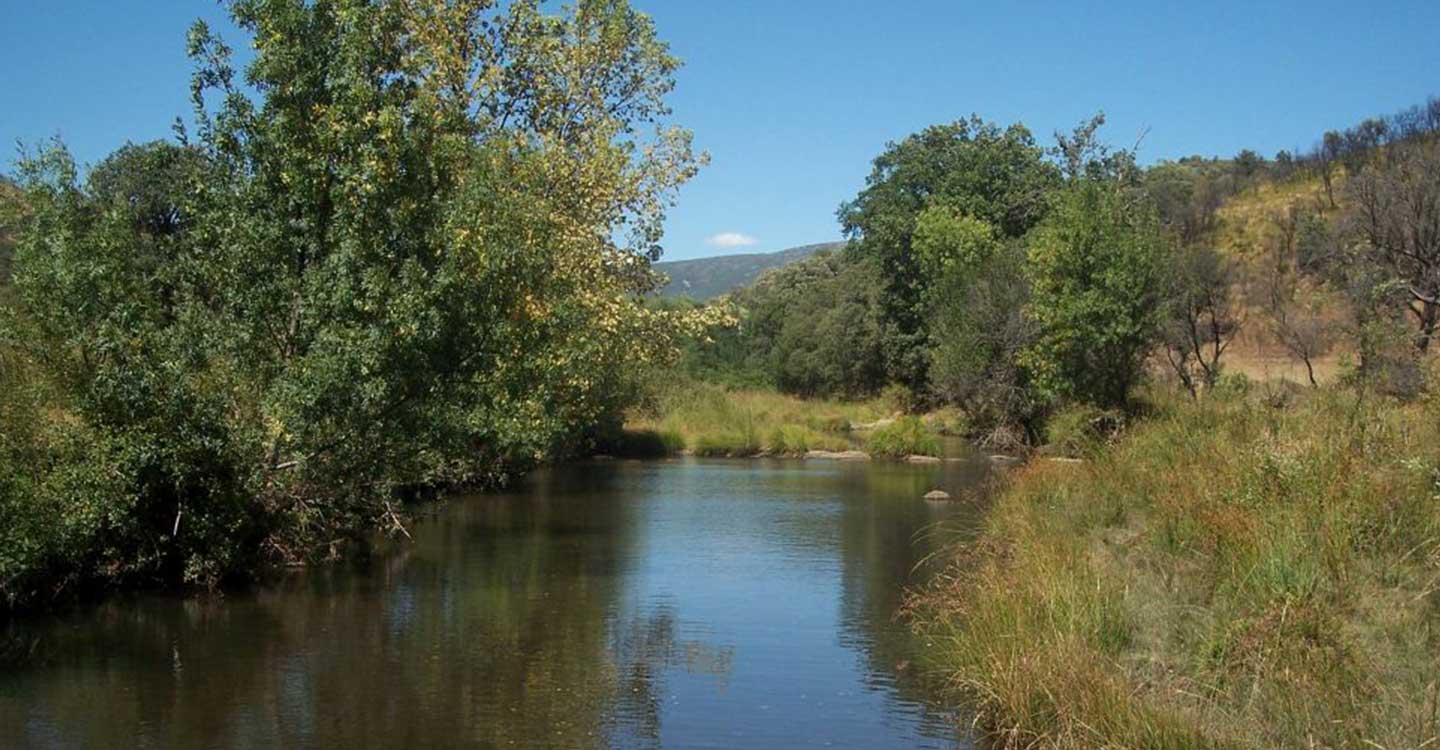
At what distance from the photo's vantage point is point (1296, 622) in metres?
9.77

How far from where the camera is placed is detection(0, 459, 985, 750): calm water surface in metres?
11.3

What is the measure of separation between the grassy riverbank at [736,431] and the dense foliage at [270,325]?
22133 mm

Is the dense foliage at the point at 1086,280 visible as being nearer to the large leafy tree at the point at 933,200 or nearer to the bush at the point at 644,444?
the large leafy tree at the point at 933,200

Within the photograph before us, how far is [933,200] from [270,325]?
46.2 m

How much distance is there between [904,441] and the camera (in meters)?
43.4

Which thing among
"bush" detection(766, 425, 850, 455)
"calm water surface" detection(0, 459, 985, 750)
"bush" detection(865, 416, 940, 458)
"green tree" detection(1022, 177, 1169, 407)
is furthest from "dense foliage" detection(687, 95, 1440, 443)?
"calm water surface" detection(0, 459, 985, 750)

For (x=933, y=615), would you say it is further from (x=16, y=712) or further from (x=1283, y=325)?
(x=1283, y=325)

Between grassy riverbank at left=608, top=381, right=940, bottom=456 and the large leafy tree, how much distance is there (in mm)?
12308

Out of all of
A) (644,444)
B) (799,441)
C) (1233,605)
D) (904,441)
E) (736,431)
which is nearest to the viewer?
(1233,605)

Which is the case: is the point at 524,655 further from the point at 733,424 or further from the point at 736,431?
the point at 733,424

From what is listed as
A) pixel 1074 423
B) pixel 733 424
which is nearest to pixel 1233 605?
pixel 1074 423

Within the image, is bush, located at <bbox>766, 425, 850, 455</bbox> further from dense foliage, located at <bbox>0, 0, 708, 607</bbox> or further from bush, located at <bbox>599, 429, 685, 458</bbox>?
dense foliage, located at <bbox>0, 0, 708, 607</bbox>

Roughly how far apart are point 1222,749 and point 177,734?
8743mm

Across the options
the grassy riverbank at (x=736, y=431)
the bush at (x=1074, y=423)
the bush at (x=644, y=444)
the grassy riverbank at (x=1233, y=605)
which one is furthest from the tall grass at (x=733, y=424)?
the grassy riverbank at (x=1233, y=605)
